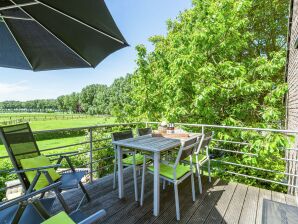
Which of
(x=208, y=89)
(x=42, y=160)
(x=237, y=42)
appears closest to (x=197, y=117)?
(x=208, y=89)

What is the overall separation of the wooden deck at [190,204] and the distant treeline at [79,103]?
41807mm

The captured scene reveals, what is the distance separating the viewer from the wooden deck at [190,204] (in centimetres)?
251

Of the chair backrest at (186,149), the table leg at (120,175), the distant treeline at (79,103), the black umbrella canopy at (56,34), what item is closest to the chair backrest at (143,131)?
the table leg at (120,175)

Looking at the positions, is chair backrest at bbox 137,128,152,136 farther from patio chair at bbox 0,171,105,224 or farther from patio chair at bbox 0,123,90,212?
patio chair at bbox 0,171,105,224

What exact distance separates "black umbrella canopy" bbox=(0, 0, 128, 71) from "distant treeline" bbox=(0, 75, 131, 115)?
4192 cm

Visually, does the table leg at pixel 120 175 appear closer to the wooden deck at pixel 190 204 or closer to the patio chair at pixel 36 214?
the wooden deck at pixel 190 204

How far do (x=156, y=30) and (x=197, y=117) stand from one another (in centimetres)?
850

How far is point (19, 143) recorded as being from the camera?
266 centimetres

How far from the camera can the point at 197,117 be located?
646 centimetres

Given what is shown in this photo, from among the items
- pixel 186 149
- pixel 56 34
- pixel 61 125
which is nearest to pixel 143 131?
pixel 186 149

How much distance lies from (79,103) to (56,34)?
235 ft

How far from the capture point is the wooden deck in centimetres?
251

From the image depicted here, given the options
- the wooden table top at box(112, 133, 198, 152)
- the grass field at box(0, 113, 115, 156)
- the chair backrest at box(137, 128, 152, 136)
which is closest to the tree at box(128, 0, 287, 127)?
the chair backrest at box(137, 128, 152, 136)

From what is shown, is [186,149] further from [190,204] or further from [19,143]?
[19,143]
